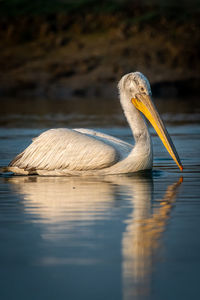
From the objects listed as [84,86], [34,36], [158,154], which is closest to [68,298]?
[158,154]

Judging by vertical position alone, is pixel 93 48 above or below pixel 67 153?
above

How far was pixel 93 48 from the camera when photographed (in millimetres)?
40312

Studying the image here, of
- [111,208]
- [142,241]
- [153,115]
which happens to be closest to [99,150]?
[153,115]

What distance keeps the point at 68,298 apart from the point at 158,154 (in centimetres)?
637

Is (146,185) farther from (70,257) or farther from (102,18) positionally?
(102,18)

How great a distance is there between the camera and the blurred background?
1341 inches

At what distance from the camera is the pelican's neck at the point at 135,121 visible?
24.9 feet

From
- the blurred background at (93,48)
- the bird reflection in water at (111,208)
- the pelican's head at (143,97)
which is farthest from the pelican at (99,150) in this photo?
the blurred background at (93,48)

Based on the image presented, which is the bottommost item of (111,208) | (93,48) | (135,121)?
(111,208)

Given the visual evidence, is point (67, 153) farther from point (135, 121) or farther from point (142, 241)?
point (142, 241)

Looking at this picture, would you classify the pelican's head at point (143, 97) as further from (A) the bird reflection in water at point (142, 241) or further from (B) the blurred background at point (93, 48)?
(B) the blurred background at point (93, 48)

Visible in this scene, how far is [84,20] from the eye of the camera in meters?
49.4

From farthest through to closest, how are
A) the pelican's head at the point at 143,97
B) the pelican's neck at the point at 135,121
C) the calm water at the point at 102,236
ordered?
the pelican's head at the point at 143,97
the pelican's neck at the point at 135,121
the calm water at the point at 102,236

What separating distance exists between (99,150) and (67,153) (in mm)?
415
